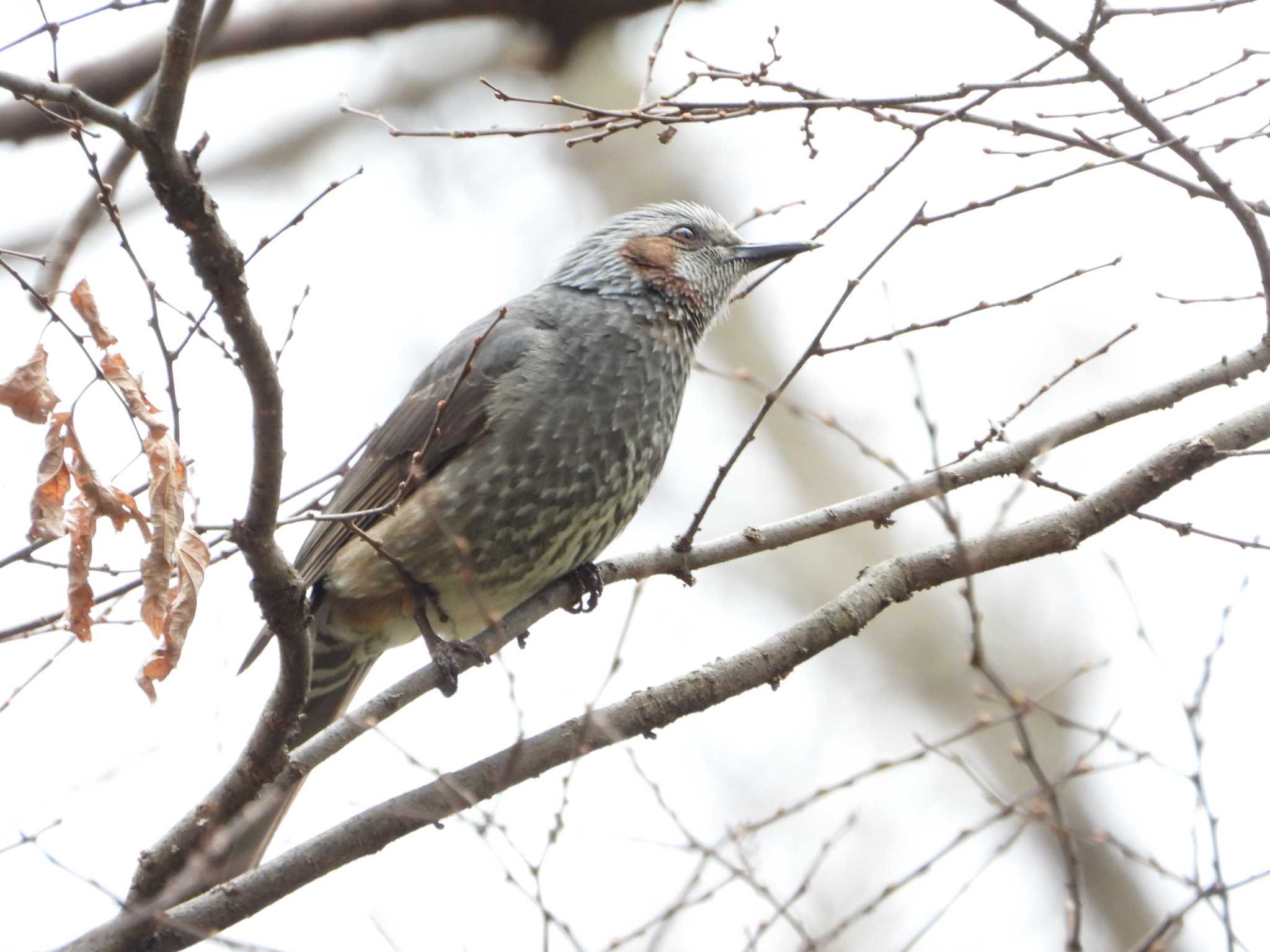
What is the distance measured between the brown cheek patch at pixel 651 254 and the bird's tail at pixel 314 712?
192 cm

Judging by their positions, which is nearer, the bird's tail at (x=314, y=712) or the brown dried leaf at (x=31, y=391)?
the brown dried leaf at (x=31, y=391)

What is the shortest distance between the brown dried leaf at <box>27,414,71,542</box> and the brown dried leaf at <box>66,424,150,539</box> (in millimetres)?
22

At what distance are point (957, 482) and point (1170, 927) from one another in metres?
1.34

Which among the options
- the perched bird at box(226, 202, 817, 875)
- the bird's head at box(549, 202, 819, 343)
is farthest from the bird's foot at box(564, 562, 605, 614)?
the bird's head at box(549, 202, 819, 343)

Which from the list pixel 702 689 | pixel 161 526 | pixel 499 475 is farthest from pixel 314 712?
pixel 161 526

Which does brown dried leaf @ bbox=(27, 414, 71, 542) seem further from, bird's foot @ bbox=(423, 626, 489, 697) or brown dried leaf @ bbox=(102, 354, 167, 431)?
bird's foot @ bbox=(423, 626, 489, 697)

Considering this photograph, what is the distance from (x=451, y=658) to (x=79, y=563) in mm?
1292

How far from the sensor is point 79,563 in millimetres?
3045

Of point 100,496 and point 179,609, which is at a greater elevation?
point 100,496

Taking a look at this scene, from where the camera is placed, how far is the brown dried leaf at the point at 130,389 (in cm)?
303

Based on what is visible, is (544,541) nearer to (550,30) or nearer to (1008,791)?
(1008,791)

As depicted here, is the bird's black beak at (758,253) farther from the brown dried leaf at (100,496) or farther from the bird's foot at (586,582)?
the brown dried leaf at (100,496)

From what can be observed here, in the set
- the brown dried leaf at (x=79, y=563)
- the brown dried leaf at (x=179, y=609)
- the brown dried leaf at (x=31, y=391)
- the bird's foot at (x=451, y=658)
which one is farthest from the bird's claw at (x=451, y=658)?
the brown dried leaf at (x=31, y=391)

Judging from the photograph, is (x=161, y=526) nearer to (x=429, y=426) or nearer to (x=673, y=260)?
(x=429, y=426)
